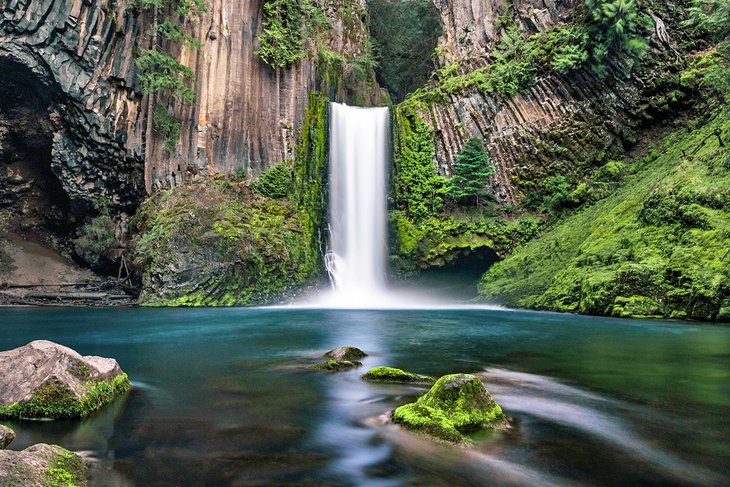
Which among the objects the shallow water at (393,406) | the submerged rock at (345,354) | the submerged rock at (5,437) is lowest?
the shallow water at (393,406)

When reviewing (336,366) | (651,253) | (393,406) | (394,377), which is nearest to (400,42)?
(651,253)

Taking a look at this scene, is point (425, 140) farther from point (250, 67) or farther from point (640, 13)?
point (640, 13)

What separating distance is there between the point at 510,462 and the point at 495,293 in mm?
Result: 19509

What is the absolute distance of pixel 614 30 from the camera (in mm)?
25047

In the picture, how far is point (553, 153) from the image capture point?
2677 centimetres

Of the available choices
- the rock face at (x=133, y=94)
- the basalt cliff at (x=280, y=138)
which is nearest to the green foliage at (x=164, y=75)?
the basalt cliff at (x=280, y=138)

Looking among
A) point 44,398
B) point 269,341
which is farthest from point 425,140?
point 44,398

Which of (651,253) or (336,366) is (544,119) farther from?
(336,366)

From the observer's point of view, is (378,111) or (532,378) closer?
(532,378)

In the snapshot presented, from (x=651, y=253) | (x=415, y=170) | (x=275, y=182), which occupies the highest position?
(x=415, y=170)

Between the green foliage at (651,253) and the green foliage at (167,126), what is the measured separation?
19084 mm

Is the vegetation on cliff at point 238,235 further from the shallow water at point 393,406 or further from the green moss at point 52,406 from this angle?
the green moss at point 52,406

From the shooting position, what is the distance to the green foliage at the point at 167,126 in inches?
1021

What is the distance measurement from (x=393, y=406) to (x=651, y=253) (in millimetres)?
13341
